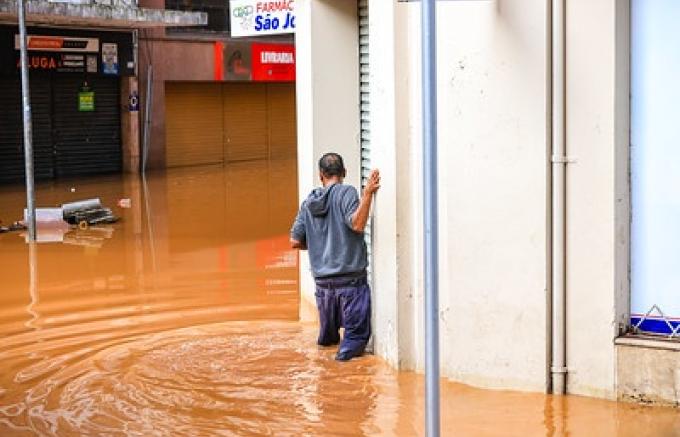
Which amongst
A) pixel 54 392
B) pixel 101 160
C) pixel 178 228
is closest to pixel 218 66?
pixel 101 160

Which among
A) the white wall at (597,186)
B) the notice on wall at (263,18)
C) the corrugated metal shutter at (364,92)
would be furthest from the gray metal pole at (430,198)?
the notice on wall at (263,18)

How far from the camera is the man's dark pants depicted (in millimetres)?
8617

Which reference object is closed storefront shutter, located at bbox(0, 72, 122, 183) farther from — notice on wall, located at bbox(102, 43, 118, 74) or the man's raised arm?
the man's raised arm

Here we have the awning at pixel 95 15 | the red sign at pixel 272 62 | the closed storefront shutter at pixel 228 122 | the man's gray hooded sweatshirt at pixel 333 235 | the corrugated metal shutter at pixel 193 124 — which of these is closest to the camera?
the man's gray hooded sweatshirt at pixel 333 235

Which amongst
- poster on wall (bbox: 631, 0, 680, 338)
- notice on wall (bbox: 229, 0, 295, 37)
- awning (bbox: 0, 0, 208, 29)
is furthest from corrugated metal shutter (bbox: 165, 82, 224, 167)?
poster on wall (bbox: 631, 0, 680, 338)

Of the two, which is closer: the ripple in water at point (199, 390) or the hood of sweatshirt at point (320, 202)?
the ripple in water at point (199, 390)

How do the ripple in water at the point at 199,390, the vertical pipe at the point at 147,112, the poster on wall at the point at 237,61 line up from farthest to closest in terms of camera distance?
the poster on wall at the point at 237,61 < the vertical pipe at the point at 147,112 < the ripple in water at the point at 199,390

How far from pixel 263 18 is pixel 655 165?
778 cm

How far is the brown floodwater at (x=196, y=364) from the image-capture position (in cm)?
711

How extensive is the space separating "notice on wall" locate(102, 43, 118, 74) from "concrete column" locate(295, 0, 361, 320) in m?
18.2

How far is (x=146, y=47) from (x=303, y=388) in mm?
22060

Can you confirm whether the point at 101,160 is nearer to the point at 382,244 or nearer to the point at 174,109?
the point at 174,109

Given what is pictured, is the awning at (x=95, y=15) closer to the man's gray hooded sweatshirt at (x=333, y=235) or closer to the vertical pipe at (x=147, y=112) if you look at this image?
the vertical pipe at (x=147, y=112)

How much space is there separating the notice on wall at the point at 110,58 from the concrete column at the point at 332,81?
715 inches
